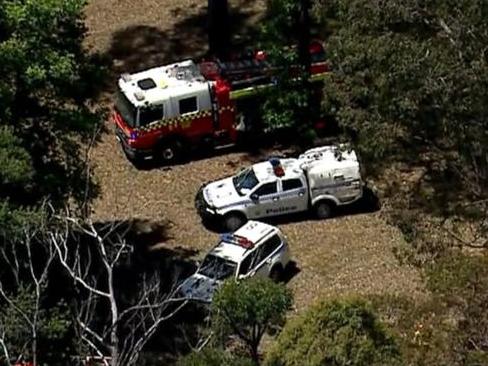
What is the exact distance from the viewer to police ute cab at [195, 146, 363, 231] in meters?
34.6

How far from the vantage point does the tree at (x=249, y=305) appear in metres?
24.2

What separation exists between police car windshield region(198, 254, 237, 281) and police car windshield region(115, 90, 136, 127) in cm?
599

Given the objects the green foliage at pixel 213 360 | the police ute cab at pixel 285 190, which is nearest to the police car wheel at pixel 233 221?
the police ute cab at pixel 285 190

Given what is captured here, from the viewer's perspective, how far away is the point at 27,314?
25.7 metres

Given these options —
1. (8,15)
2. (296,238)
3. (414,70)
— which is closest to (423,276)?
(414,70)

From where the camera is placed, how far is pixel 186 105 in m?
37.0

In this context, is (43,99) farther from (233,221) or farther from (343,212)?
(343,212)

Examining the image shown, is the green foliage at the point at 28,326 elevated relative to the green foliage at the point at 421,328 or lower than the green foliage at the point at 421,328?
elevated

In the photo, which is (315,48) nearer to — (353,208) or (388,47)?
(353,208)

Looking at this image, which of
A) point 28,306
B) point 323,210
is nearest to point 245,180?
point 323,210

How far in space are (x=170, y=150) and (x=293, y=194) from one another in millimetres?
4160

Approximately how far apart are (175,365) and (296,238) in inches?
228

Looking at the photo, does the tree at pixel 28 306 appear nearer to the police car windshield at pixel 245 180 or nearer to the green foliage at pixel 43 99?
the green foliage at pixel 43 99

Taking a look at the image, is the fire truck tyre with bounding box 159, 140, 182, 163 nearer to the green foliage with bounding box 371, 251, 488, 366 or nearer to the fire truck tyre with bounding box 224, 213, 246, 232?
the fire truck tyre with bounding box 224, 213, 246, 232
